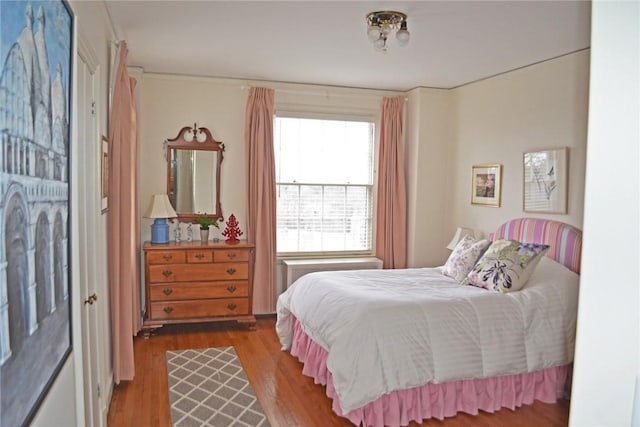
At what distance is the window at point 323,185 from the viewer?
211 inches

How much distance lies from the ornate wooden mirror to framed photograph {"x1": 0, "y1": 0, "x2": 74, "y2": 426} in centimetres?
341

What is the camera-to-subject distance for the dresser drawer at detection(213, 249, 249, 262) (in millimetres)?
4656

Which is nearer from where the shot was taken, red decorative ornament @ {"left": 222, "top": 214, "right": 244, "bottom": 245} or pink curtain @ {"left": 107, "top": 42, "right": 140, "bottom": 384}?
pink curtain @ {"left": 107, "top": 42, "right": 140, "bottom": 384}

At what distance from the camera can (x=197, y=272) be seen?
4.59 metres

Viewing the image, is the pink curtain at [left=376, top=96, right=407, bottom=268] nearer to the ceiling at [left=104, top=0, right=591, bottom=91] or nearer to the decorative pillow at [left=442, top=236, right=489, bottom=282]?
the ceiling at [left=104, top=0, right=591, bottom=91]

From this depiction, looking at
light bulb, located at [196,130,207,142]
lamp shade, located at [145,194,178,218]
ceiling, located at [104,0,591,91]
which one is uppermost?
ceiling, located at [104,0,591,91]

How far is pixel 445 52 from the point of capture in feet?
12.9

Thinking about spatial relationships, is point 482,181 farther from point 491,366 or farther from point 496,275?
point 491,366

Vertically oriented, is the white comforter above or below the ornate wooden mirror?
below

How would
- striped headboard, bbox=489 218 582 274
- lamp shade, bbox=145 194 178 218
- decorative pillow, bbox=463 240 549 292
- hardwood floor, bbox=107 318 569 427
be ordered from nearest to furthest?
hardwood floor, bbox=107 318 569 427, decorative pillow, bbox=463 240 549 292, striped headboard, bbox=489 218 582 274, lamp shade, bbox=145 194 178 218

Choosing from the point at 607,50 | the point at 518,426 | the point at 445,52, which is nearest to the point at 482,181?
the point at 445,52

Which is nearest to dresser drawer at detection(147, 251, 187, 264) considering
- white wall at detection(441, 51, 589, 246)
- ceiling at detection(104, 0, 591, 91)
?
ceiling at detection(104, 0, 591, 91)

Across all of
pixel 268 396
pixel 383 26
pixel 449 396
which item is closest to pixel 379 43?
pixel 383 26

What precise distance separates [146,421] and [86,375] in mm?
870
